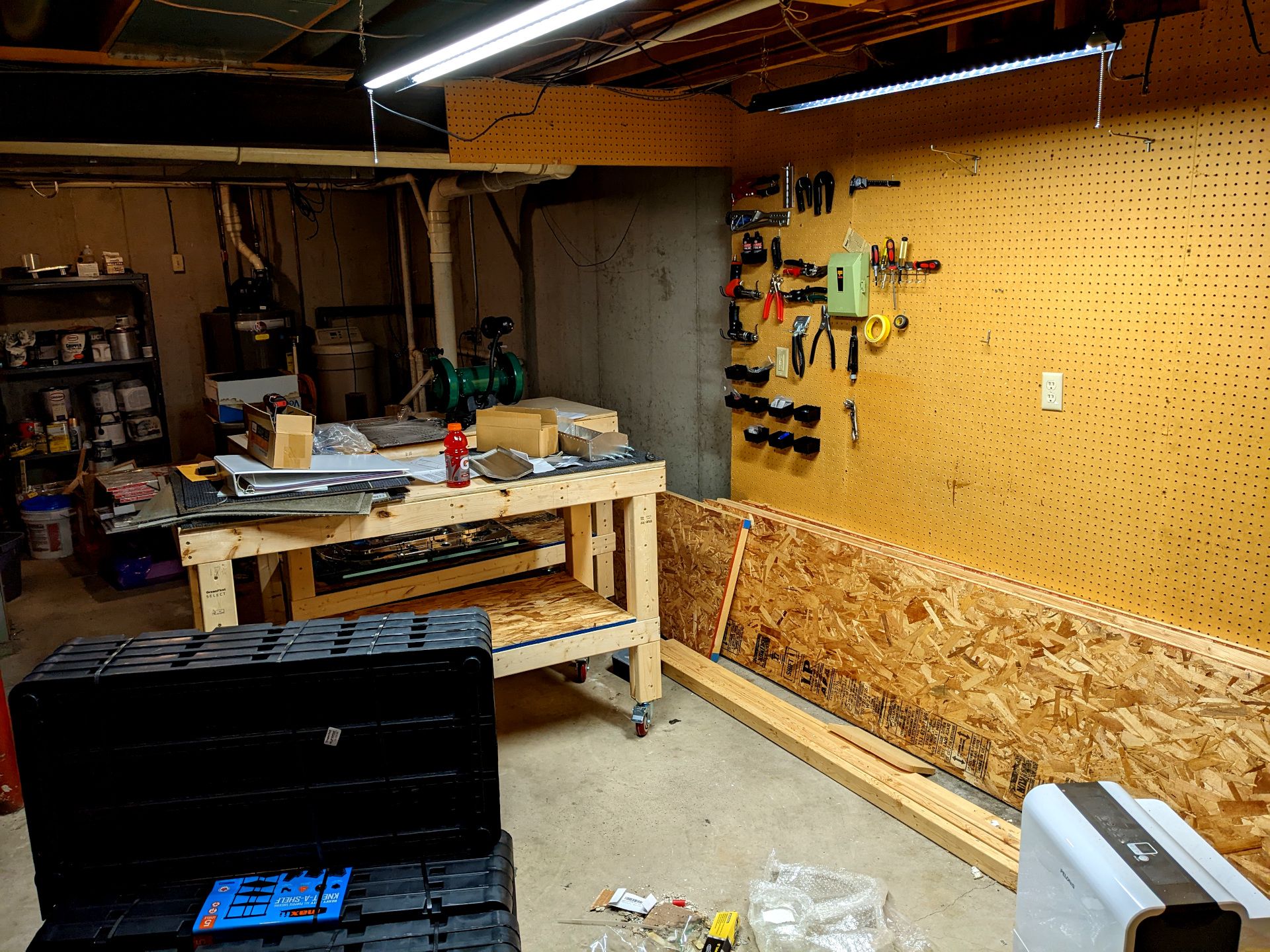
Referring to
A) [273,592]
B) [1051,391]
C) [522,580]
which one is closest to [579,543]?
[522,580]

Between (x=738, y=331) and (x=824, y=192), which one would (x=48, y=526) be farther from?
(x=824, y=192)

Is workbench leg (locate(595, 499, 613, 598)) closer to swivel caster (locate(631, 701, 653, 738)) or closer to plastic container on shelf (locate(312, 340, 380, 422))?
swivel caster (locate(631, 701, 653, 738))

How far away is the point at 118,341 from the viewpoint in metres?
6.09

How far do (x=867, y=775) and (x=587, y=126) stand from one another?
9.10 ft

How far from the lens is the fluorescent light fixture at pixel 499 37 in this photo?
72.9 inches

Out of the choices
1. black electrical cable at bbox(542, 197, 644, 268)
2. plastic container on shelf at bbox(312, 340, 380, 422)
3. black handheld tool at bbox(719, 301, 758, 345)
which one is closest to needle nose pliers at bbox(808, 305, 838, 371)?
black handheld tool at bbox(719, 301, 758, 345)

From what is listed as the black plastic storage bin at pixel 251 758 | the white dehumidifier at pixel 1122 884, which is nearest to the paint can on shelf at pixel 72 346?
the black plastic storage bin at pixel 251 758

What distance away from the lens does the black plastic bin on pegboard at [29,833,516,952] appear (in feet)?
4.73

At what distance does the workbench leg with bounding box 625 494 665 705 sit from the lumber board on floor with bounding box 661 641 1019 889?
0.36 meters

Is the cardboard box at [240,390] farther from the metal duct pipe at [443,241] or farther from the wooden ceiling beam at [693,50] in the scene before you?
the wooden ceiling beam at [693,50]

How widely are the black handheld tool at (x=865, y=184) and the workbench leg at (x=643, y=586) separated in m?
1.40

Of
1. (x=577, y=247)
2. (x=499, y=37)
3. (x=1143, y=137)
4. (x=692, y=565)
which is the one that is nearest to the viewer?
(x=499, y=37)

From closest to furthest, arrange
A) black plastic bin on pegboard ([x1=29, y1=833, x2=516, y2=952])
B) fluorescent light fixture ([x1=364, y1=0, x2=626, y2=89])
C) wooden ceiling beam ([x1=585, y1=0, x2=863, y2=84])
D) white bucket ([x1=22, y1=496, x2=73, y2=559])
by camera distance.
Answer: black plastic bin on pegboard ([x1=29, y1=833, x2=516, y2=952]) < fluorescent light fixture ([x1=364, y1=0, x2=626, y2=89]) < wooden ceiling beam ([x1=585, y1=0, x2=863, y2=84]) < white bucket ([x1=22, y1=496, x2=73, y2=559])

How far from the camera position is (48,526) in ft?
18.5
